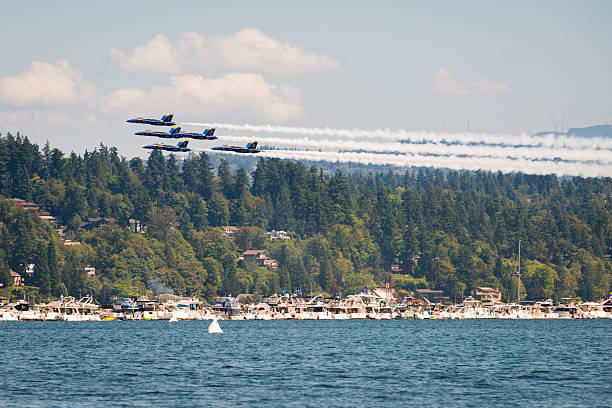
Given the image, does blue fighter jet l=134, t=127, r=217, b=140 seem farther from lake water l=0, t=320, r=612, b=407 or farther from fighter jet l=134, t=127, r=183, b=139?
lake water l=0, t=320, r=612, b=407

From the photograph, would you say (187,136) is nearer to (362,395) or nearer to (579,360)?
(579,360)

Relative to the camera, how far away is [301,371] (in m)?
107

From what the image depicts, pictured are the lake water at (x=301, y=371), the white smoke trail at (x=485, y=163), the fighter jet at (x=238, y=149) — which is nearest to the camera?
the lake water at (x=301, y=371)

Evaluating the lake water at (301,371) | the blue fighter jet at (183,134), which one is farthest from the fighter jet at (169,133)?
the lake water at (301,371)

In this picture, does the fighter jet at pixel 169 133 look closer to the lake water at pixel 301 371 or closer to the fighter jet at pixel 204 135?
the fighter jet at pixel 204 135

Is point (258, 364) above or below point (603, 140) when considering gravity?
below

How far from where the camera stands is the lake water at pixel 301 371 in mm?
85125

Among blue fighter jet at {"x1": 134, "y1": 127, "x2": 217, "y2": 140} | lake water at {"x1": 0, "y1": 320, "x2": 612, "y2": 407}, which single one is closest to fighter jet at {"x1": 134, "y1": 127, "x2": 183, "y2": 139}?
blue fighter jet at {"x1": 134, "y1": 127, "x2": 217, "y2": 140}

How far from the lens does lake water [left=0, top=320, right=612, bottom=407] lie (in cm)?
8512

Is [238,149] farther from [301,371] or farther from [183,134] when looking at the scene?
[301,371]

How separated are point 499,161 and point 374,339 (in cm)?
3793

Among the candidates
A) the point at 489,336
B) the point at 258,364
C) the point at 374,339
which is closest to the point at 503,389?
the point at 258,364

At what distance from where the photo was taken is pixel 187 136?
527 ft

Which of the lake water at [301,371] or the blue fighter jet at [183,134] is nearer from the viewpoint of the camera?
the lake water at [301,371]
